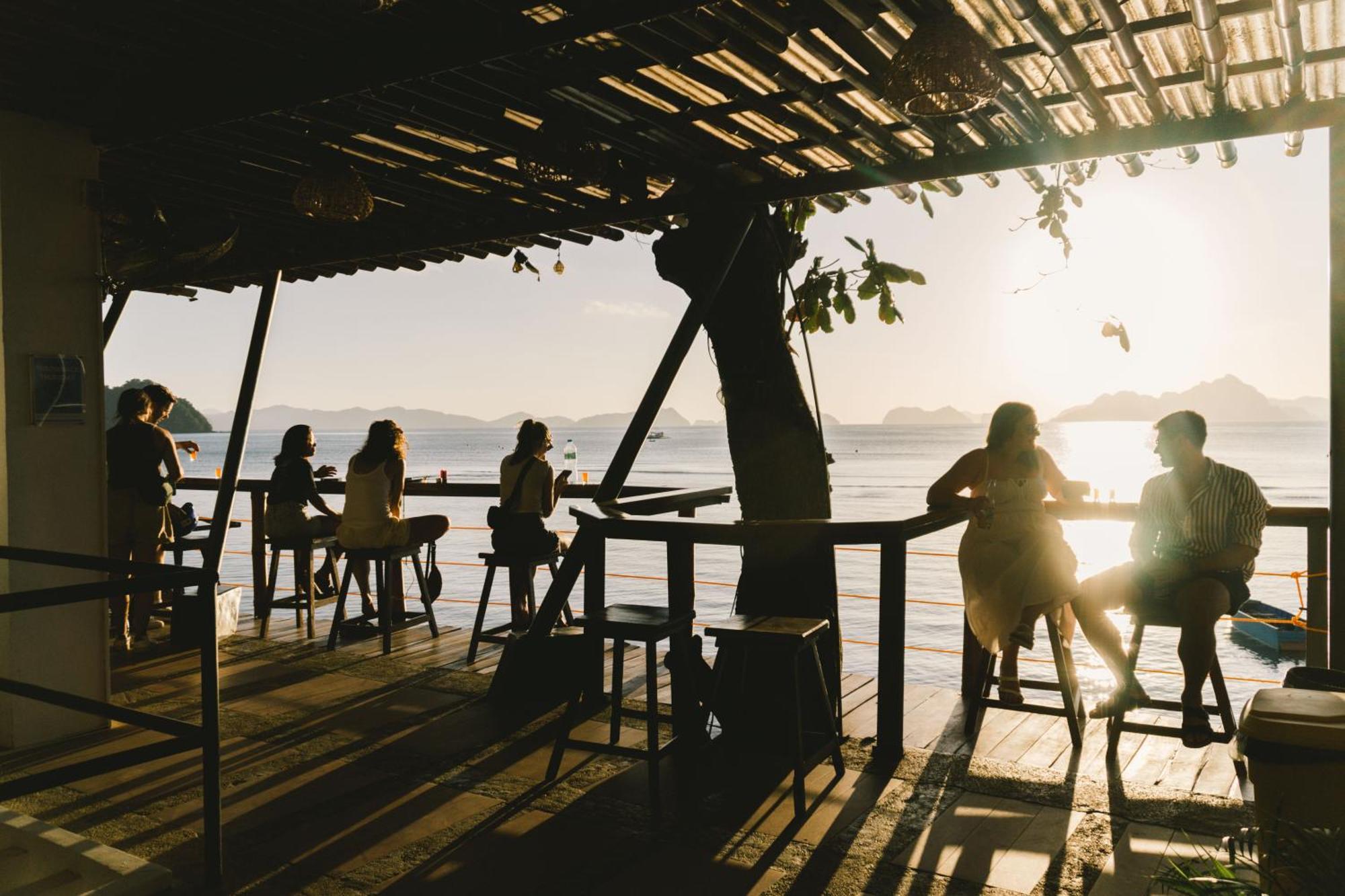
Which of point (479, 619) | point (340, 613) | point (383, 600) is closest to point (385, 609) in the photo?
point (383, 600)

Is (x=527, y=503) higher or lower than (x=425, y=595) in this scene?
higher

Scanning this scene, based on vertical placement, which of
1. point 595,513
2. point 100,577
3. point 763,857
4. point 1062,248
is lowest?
point 763,857

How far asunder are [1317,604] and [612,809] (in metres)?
3.19

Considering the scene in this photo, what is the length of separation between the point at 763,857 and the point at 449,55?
2.66 meters

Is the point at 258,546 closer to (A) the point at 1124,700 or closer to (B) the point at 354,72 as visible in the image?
(B) the point at 354,72

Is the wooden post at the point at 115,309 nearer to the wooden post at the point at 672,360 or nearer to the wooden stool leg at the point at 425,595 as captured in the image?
the wooden stool leg at the point at 425,595

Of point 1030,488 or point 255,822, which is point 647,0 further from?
point 255,822

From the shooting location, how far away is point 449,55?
2.97 meters

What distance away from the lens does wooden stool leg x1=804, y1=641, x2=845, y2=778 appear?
328 cm

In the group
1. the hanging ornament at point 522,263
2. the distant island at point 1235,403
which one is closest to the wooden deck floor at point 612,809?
the hanging ornament at point 522,263

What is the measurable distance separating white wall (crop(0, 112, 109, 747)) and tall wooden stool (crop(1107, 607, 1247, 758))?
13.7 feet

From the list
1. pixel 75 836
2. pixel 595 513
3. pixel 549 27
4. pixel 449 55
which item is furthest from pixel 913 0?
pixel 75 836

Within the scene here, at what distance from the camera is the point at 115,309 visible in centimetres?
622

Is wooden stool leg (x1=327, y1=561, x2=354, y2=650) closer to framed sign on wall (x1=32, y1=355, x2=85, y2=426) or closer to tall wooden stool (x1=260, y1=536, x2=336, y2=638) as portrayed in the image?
tall wooden stool (x1=260, y1=536, x2=336, y2=638)
